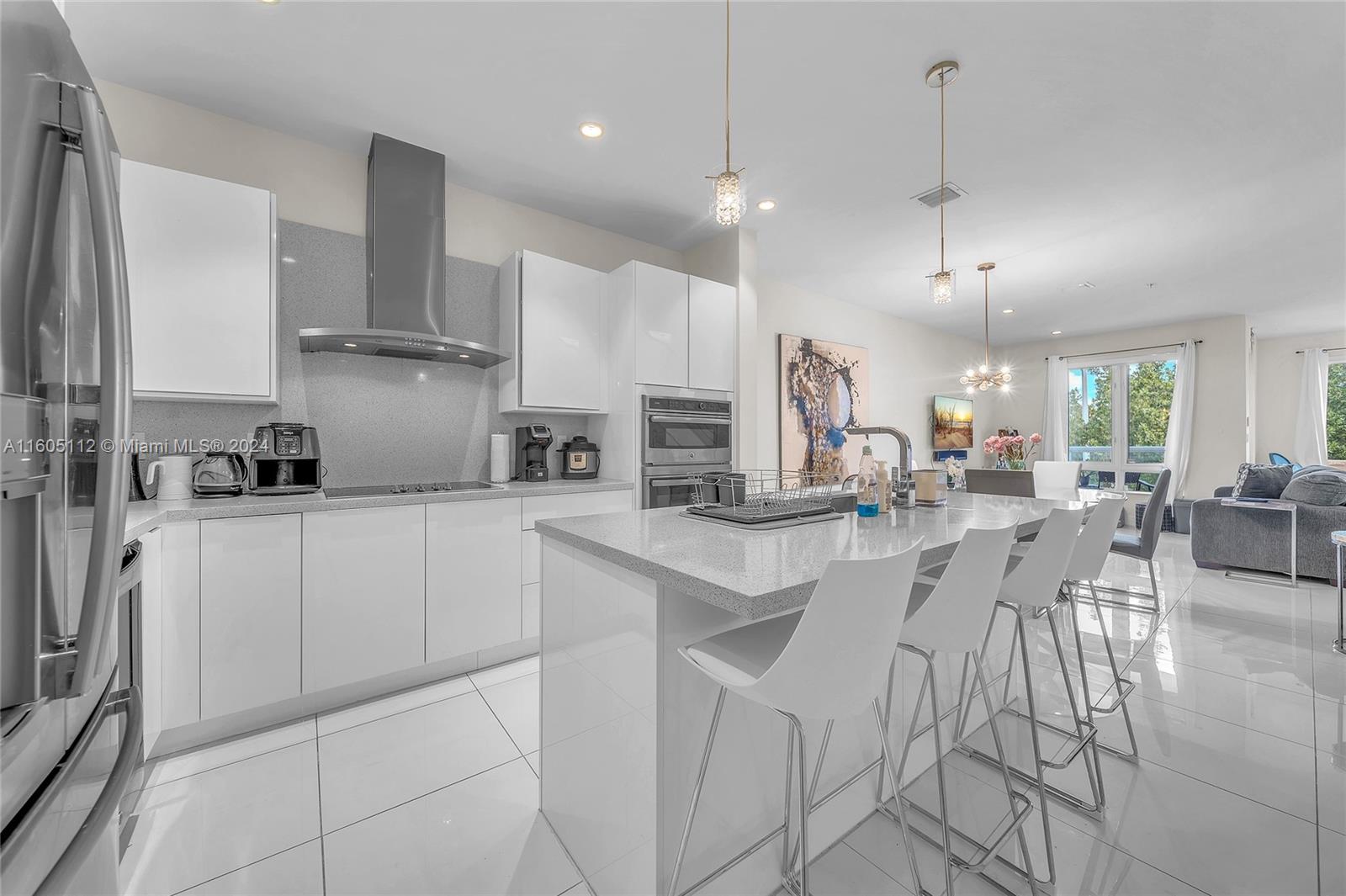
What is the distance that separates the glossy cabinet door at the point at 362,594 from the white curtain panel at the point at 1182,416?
27.7 ft

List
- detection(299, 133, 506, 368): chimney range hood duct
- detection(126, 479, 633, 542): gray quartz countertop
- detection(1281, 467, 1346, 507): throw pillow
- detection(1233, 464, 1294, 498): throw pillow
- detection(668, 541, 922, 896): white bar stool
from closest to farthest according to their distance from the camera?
1. detection(668, 541, 922, 896): white bar stool
2. detection(126, 479, 633, 542): gray quartz countertop
3. detection(299, 133, 506, 368): chimney range hood duct
4. detection(1281, 467, 1346, 507): throw pillow
5. detection(1233, 464, 1294, 498): throw pillow

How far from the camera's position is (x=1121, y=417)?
7.42 metres

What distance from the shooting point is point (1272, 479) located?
4453 millimetres

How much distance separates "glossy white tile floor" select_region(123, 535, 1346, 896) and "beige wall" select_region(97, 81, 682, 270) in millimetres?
2431

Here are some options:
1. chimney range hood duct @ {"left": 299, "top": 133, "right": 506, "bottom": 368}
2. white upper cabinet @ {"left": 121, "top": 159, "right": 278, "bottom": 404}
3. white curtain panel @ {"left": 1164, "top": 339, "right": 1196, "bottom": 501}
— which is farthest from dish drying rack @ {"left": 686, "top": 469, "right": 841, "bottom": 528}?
white curtain panel @ {"left": 1164, "top": 339, "right": 1196, "bottom": 501}

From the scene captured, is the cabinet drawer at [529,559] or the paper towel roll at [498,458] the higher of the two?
the paper towel roll at [498,458]

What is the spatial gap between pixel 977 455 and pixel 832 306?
3860 millimetres

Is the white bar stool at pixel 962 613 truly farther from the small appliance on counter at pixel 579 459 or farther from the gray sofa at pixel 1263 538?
the gray sofa at pixel 1263 538

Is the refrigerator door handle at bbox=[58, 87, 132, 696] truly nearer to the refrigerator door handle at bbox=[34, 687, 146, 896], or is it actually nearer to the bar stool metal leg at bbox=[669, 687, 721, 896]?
the refrigerator door handle at bbox=[34, 687, 146, 896]

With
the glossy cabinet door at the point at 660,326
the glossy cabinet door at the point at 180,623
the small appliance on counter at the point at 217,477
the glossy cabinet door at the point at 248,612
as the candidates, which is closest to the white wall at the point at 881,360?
the glossy cabinet door at the point at 660,326

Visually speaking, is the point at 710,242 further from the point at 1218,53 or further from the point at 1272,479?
A: the point at 1272,479

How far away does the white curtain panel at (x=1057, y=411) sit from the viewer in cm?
778

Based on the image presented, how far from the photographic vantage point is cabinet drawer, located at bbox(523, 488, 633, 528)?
2.78m

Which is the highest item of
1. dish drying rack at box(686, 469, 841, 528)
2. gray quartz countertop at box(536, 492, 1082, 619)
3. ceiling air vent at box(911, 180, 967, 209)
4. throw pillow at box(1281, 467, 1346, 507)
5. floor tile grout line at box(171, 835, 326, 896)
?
ceiling air vent at box(911, 180, 967, 209)
